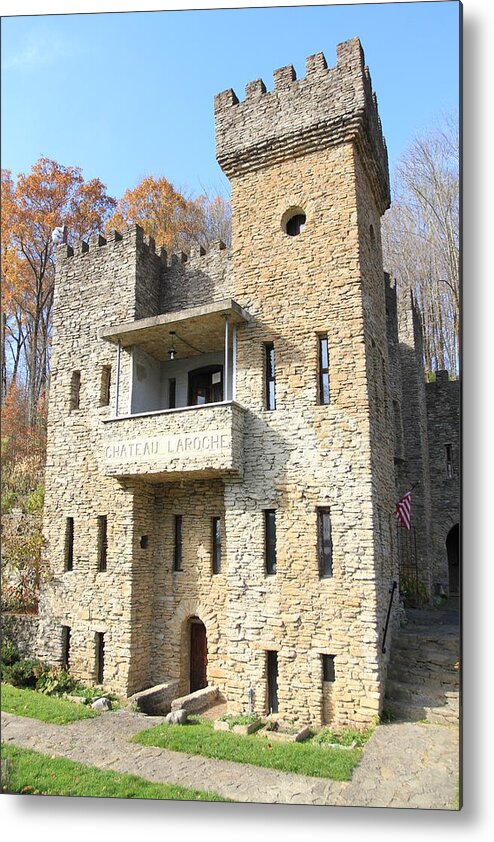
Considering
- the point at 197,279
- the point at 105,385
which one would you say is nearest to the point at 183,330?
the point at 197,279

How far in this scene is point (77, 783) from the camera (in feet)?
20.9

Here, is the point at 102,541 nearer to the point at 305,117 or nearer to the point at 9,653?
the point at 9,653

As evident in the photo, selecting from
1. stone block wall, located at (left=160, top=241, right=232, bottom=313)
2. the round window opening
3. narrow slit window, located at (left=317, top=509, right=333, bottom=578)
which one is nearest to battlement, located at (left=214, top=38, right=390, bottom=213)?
the round window opening

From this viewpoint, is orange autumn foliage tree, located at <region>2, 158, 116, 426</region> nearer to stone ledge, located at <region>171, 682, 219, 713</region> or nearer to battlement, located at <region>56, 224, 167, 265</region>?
battlement, located at <region>56, 224, 167, 265</region>

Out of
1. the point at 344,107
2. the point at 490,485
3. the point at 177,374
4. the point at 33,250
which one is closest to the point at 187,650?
the point at 177,374

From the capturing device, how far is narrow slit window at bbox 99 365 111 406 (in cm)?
1140

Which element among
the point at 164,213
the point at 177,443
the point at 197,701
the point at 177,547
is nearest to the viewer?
the point at 197,701

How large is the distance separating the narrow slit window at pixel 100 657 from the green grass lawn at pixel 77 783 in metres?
3.34

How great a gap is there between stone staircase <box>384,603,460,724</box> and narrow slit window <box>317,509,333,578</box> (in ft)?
5.73

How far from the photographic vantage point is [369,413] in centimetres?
847

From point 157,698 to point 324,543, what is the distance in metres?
4.11

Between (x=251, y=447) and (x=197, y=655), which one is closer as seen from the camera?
(x=251, y=447)

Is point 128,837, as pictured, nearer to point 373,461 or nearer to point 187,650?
point 187,650

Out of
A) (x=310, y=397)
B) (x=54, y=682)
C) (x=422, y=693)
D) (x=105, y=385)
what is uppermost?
(x=105, y=385)
